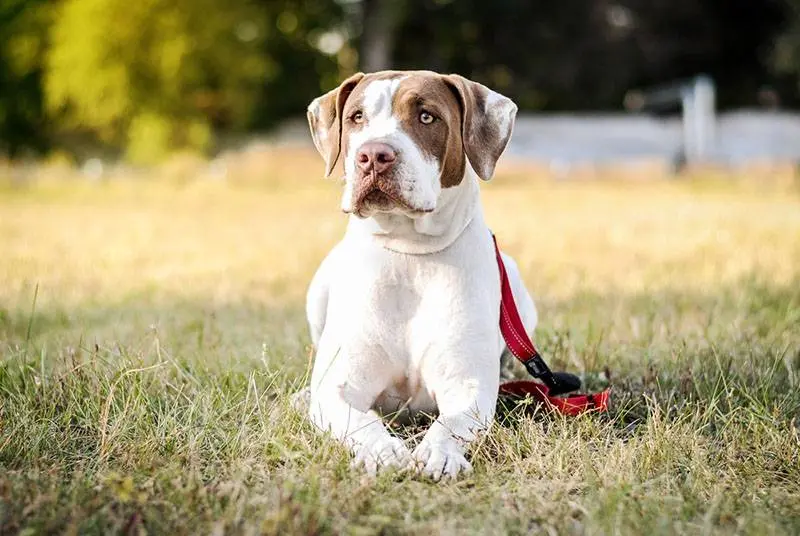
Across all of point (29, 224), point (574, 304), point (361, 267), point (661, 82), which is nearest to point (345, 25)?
point (661, 82)

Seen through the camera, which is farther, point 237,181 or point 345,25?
point 345,25

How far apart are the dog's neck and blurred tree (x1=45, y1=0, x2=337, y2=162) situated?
19857 millimetres

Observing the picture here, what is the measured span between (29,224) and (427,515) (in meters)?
10.7

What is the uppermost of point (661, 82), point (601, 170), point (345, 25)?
point (345, 25)

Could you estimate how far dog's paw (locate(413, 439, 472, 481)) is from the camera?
301 centimetres

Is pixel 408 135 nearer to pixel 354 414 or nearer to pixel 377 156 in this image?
pixel 377 156

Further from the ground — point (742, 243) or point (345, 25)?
point (345, 25)

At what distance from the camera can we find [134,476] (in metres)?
2.94

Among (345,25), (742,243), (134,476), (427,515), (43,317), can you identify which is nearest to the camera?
(427,515)

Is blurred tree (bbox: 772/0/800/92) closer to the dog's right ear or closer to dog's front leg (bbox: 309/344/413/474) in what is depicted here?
the dog's right ear

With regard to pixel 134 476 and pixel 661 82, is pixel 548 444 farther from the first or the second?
pixel 661 82

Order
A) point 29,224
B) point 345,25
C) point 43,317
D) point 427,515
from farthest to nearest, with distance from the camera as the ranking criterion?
point 345,25 < point 29,224 < point 43,317 < point 427,515

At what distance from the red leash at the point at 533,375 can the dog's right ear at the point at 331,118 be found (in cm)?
71

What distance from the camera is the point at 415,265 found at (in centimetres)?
345
